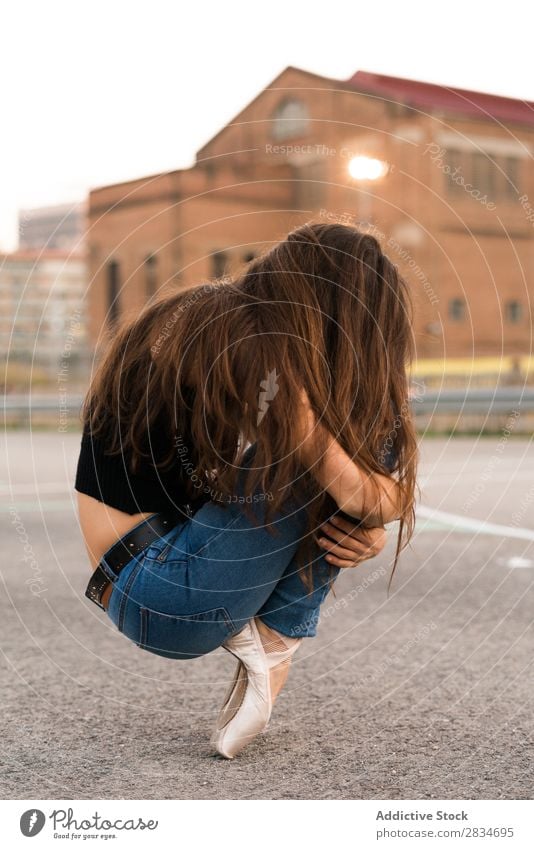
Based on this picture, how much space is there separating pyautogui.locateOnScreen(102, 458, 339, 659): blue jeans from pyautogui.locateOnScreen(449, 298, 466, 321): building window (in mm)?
31524

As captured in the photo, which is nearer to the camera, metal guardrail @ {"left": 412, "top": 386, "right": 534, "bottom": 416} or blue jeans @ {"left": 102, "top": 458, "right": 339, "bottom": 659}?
blue jeans @ {"left": 102, "top": 458, "right": 339, "bottom": 659}

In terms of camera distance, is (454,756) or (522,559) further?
(522,559)

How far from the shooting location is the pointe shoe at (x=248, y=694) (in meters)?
2.41

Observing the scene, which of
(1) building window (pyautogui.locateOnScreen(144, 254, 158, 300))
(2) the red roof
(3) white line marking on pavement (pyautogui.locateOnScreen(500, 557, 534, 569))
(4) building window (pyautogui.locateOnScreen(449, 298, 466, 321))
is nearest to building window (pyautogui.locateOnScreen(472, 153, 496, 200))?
(2) the red roof

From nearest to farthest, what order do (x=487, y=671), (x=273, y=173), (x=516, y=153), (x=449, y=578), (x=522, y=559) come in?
(x=487, y=671)
(x=449, y=578)
(x=522, y=559)
(x=273, y=173)
(x=516, y=153)

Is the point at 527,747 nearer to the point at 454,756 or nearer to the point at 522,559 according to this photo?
the point at 454,756

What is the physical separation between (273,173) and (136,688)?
82.1ft

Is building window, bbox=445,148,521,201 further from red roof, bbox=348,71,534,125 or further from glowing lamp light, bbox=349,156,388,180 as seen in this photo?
glowing lamp light, bbox=349,156,388,180

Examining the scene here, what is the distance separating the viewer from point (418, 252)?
34.7 metres

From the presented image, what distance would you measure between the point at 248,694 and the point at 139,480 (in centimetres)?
53

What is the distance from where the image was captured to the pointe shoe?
2408 millimetres

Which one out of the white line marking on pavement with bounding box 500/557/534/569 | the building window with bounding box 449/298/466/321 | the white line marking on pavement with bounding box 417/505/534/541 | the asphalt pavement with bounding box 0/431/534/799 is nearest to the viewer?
the asphalt pavement with bounding box 0/431/534/799

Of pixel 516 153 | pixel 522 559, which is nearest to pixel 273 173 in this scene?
pixel 516 153

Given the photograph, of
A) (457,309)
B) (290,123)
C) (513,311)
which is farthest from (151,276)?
(513,311)
